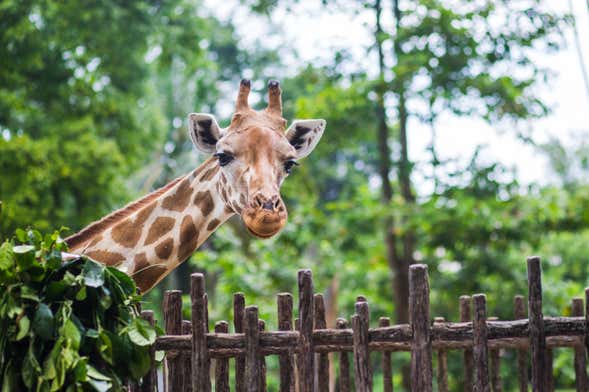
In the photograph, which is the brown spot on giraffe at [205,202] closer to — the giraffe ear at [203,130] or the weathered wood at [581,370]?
the giraffe ear at [203,130]

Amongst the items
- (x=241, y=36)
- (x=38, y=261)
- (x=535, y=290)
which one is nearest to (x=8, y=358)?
(x=38, y=261)

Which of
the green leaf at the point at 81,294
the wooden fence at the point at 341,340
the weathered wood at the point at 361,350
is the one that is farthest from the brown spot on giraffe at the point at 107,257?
the weathered wood at the point at 361,350

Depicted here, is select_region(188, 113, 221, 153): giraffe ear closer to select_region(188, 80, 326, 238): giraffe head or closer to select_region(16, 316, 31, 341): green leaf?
select_region(188, 80, 326, 238): giraffe head

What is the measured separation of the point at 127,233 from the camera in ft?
18.9

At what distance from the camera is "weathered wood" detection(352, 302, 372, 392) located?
4.44m

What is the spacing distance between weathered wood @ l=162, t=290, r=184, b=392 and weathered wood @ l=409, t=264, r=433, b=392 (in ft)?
4.85

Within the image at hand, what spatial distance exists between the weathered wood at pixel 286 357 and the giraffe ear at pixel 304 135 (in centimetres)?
111

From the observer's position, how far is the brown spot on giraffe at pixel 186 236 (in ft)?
18.9

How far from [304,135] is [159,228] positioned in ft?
4.08

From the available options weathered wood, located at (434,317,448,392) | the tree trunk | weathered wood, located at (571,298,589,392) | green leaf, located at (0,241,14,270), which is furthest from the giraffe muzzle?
the tree trunk

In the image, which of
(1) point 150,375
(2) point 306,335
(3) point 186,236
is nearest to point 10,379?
(1) point 150,375

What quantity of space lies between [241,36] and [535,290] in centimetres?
2257

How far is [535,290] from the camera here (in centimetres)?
439

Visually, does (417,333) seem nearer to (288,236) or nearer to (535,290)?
(535,290)
